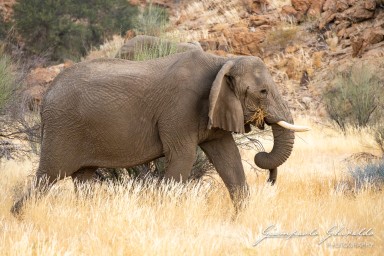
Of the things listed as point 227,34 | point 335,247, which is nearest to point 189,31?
point 227,34

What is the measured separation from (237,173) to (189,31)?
25848 millimetres

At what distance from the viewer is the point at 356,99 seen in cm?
1906

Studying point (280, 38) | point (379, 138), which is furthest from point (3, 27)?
point (379, 138)

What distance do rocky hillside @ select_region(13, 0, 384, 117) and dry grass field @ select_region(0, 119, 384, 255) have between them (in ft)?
50.9

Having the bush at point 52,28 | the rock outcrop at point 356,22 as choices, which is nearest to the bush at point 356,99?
the rock outcrop at point 356,22

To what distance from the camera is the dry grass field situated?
4.52 metres

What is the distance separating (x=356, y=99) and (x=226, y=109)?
44.1 ft

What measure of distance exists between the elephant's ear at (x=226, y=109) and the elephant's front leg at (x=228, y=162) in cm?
45

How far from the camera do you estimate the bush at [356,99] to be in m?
19.0

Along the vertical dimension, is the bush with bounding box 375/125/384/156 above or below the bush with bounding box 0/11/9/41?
above

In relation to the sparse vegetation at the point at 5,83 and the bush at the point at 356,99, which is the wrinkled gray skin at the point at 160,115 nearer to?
the sparse vegetation at the point at 5,83

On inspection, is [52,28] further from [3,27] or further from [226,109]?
[226,109]

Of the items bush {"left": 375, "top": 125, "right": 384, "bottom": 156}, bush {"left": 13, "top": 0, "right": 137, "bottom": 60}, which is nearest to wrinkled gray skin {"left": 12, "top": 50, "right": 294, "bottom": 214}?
bush {"left": 375, "top": 125, "right": 384, "bottom": 156}

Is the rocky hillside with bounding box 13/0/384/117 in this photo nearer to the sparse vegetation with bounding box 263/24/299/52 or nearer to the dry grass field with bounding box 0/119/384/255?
the sparse vegetation with bounding box 263/24/299/52
